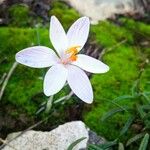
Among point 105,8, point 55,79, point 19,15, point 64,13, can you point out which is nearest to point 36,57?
point 55,79

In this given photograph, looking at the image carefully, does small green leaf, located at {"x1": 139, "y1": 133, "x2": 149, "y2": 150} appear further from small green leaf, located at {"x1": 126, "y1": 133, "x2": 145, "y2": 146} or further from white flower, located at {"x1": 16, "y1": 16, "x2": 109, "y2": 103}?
white flower, located at {"x1": 16, "y1": 16, "x2": 109, "y2": 103}

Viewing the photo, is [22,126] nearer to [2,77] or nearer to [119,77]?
[2,77]

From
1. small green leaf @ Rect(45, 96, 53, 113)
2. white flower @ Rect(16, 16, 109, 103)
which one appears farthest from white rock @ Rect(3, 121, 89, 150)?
white flower @ Rect(16, 16, 109, 103)

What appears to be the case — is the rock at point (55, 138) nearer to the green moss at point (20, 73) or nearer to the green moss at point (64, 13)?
the green moss at point (20, 73)

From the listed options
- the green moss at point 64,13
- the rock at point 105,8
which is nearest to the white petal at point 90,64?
the green moss at point 64,13

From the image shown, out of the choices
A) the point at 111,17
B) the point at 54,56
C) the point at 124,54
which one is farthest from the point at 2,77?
the point at 111,17

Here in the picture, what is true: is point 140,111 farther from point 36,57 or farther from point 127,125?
point 36,57

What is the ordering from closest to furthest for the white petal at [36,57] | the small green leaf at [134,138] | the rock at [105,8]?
the white petal at [36,57], the small green leaf at [134,138], the rock at [105,8]
